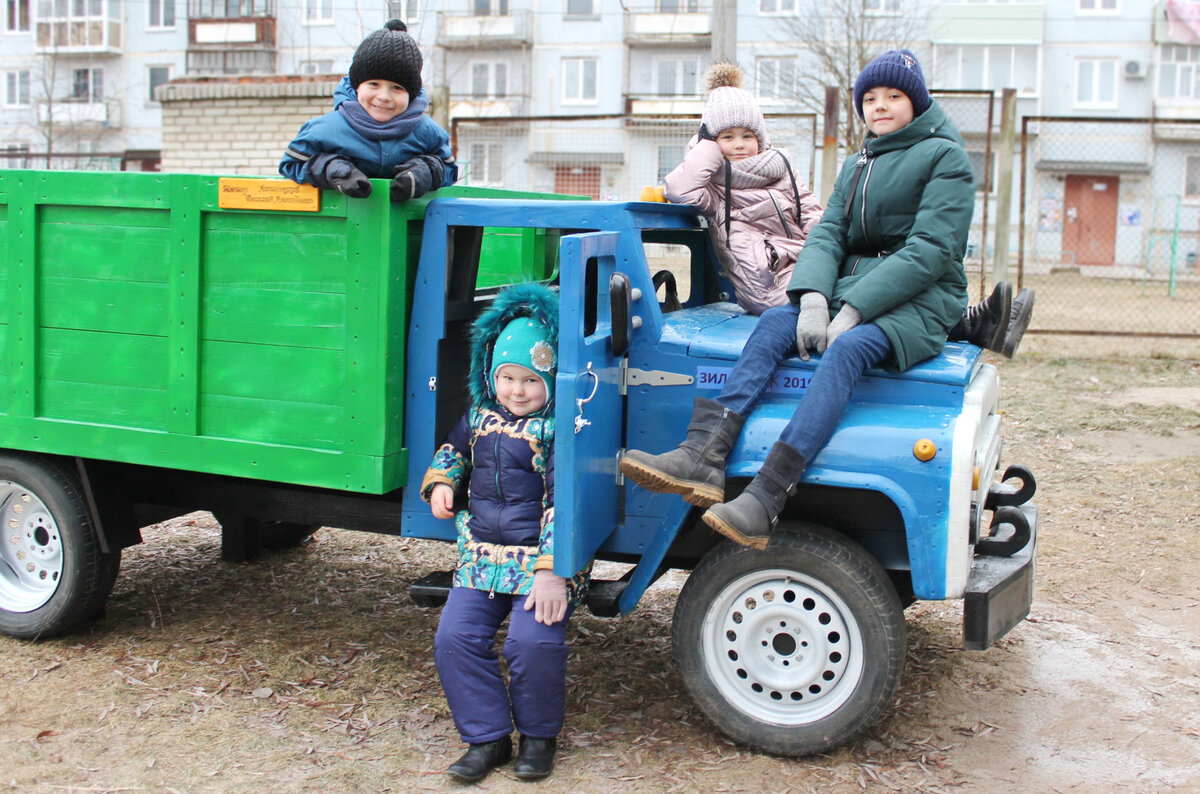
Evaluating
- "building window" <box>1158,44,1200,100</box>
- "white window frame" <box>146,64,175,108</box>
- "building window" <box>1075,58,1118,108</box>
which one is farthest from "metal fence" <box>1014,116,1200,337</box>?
"white window frame" <box>146,64,175,108</box>

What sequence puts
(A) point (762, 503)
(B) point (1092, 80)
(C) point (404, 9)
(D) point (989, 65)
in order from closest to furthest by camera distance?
(A) point (762, 503) < (C) point (404, 9) < (B) point (1092, 80) < (D) point (989, 65)

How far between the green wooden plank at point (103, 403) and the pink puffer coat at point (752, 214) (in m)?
2.05

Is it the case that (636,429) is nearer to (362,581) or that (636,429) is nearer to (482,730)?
(482,730)

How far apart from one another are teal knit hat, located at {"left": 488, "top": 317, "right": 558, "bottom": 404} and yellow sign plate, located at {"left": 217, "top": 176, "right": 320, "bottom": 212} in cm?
77

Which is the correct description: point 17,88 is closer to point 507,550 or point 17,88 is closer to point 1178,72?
point 1178,72

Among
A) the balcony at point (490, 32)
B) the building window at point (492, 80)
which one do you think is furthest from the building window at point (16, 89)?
the building window at point (492, 80)

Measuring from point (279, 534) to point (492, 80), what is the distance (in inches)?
1516

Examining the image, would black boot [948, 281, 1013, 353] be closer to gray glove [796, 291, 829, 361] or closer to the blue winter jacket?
gray glove [796, 291, 829, 361]

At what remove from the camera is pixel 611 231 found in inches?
155

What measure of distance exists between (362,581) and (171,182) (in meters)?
2.26

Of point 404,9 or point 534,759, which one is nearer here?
point 534,759

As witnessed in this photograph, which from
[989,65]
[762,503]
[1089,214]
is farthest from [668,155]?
[989,65]

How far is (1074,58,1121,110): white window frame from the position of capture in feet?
127

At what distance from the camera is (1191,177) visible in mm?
36906
